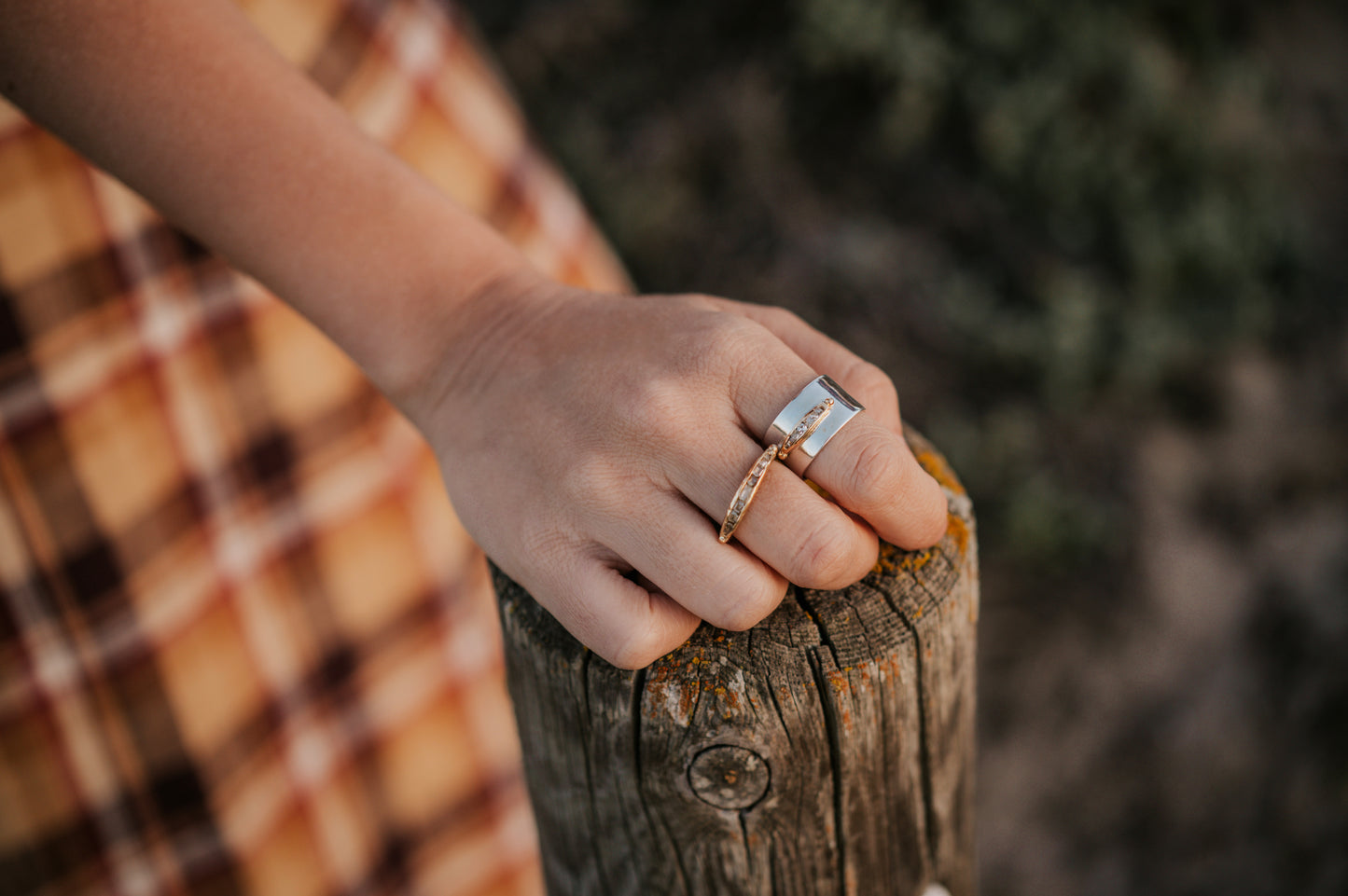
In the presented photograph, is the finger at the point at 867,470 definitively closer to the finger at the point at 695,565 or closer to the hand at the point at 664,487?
the hand at the point at 664,487

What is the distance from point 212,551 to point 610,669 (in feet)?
3.59

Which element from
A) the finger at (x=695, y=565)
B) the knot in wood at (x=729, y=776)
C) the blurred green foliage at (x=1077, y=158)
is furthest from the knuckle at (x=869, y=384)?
the blurred green foliage at (x=1077, y=158)

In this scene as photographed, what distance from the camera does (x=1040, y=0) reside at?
12.7ft

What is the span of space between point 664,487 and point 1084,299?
10.9 feet

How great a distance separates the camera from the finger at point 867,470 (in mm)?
862

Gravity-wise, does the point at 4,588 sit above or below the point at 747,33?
below

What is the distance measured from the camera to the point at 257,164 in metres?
0.97

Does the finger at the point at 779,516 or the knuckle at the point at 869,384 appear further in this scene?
the knuckle at the point at 869,384

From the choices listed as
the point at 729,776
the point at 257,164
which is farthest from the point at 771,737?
the point at 257,164

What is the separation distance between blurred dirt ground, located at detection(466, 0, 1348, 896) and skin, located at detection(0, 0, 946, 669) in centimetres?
248

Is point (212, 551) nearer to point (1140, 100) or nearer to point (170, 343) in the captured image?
point (170, 343)

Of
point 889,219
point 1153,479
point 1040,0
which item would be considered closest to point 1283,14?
point 1040,0

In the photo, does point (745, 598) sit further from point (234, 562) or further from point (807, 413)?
point (234, 562)

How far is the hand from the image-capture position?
85 cm
